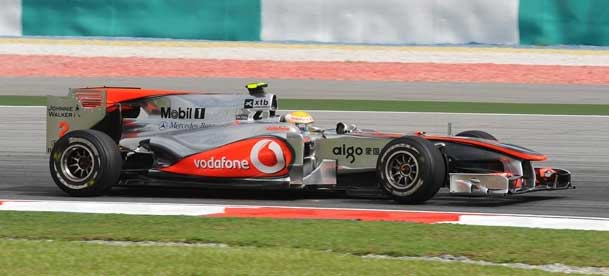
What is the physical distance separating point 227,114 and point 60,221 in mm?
2424

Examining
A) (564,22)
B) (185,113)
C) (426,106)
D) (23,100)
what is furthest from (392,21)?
(185,113)

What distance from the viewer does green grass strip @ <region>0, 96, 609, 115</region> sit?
21828 mm

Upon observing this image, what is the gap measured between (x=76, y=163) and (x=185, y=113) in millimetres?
1026

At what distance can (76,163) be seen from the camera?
12.0 metres

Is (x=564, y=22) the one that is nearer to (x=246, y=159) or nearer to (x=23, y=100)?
(x=23, y=100)

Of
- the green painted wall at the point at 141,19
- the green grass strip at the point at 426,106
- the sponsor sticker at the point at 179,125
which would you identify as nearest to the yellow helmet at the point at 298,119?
the sponsor sticker at the point at 179,125

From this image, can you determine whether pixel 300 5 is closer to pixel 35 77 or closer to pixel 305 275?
pixel 35 77

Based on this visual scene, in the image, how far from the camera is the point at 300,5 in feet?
92.3

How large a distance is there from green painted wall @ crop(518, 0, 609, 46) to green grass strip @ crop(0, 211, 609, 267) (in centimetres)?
1756

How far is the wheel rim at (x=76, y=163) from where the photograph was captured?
470 inches

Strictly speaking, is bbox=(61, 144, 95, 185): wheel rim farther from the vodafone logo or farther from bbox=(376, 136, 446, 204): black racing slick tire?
bbox=(376, 136, 446, 204): black racing slick tire

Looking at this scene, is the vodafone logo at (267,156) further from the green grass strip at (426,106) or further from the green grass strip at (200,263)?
the green grass strip at (426,106)

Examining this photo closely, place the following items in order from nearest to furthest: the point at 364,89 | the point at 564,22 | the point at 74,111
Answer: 1. the point at 74,111
2. the point at 364,89
3. the point at 564,22

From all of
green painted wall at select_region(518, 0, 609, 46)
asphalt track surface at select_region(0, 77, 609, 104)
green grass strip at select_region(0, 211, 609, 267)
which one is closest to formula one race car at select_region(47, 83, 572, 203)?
green grass strip at select_region(0, 211, 609, 267)
